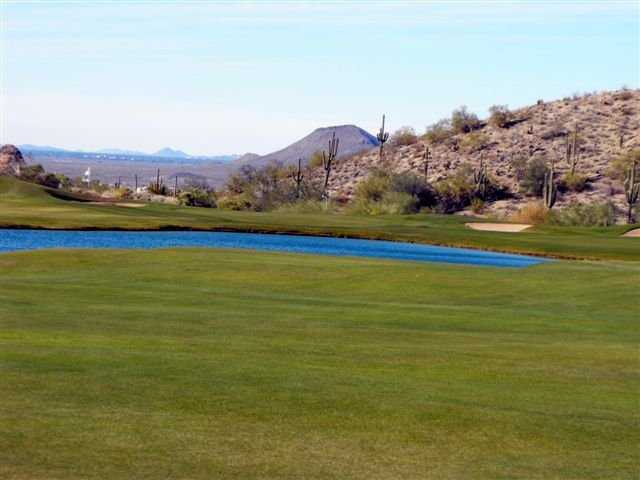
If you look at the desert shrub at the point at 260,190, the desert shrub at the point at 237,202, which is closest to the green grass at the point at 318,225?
A: the desert shrub at the point at 237,202

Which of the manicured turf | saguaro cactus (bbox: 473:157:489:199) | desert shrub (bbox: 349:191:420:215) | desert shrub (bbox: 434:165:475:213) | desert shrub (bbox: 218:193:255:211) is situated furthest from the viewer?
saguaro cactus (bbox: 473:157:489:199)

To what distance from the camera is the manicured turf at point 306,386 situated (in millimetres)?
10047

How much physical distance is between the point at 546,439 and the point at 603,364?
5.39 m

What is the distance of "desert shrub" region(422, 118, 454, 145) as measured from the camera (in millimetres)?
135125

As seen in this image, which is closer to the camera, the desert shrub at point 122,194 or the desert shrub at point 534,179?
the desert shrub at point 122,194

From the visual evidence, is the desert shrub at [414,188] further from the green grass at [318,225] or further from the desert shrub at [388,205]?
the green grass at [318,225]

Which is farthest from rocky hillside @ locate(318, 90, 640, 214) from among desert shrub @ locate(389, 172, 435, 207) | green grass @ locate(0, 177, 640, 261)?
green grass @ locate(0, 177, 640, 261)

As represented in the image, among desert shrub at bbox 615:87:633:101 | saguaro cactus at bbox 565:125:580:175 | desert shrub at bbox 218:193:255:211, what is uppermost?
desert shrub at bbox 615:87:633:101

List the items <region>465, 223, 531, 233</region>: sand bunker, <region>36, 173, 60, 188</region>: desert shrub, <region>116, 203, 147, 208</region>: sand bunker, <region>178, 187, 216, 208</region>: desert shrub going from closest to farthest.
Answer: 1. <region>465, 223, 531, 233</region>: sand bunker
2. <region>116, 203, 147, 208</region>: sand bunker
3. <region>178, 187, 216, 208</region>: desert shrub
4. <region>36, 173, 60, 188</region>: desert shrub

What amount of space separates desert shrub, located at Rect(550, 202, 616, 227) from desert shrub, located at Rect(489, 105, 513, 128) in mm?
51001

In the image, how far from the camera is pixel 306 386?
13.4 m

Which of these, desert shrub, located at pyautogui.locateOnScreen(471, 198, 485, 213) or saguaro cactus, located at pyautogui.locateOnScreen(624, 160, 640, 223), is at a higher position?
saguaro cactus, located at pyautogui.locateOnScreen(624, 160, 640, 223)

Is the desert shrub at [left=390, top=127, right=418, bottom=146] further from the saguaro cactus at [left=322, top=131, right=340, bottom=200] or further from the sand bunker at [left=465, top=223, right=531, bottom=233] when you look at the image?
the sand bunker at [left=465, top=223, right=531, bottom=233]

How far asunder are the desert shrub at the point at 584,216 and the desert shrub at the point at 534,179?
20.5 m
